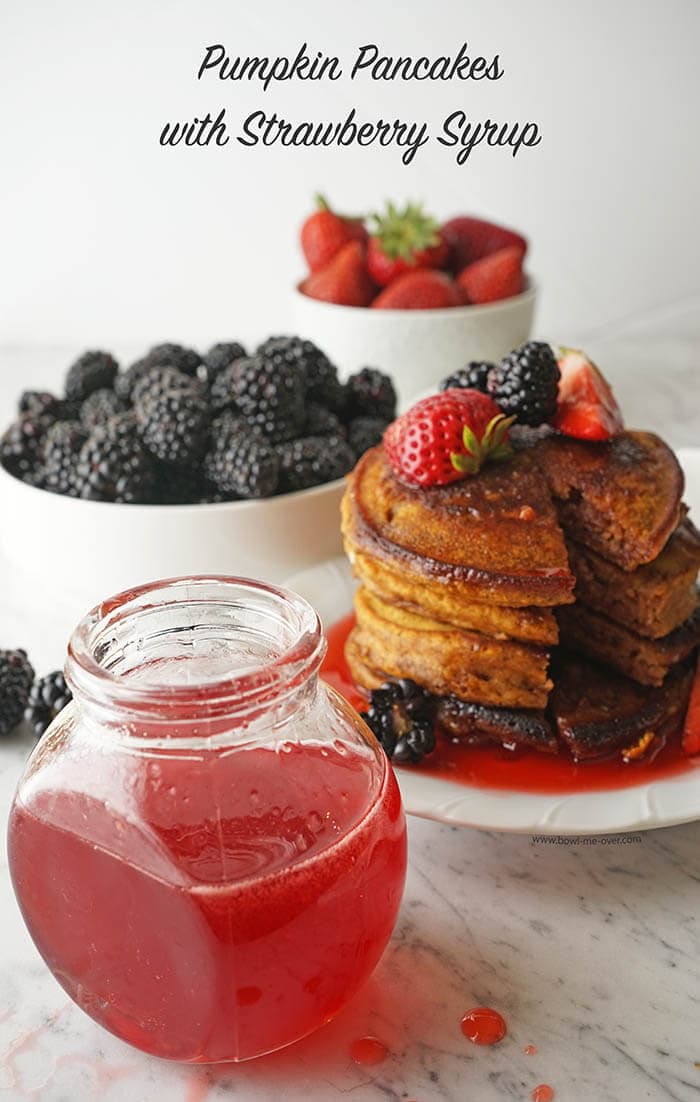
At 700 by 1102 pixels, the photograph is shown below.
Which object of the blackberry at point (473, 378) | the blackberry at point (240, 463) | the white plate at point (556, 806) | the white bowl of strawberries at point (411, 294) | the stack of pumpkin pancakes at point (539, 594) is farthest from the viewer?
the white bowl of strawberries at point (411, 294)

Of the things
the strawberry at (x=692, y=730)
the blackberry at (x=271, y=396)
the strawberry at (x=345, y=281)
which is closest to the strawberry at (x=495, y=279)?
the strawberry at (x=345, y=281)

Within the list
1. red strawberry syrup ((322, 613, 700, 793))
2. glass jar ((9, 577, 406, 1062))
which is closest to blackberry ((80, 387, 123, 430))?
Answer: red strawberry syrup ((322, 613, 700, 793))

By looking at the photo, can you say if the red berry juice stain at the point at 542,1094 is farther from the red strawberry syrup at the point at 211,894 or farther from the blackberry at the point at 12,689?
the blackberry at the point at 12,689

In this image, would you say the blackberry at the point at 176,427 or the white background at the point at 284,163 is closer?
the blackberry at the point at 176,427

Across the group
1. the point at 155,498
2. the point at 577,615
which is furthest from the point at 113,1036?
the point at 155,498

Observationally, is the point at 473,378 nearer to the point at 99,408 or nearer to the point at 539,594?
the point at 539,594

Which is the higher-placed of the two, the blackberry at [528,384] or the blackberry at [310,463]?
the blackberry at [528,384]
